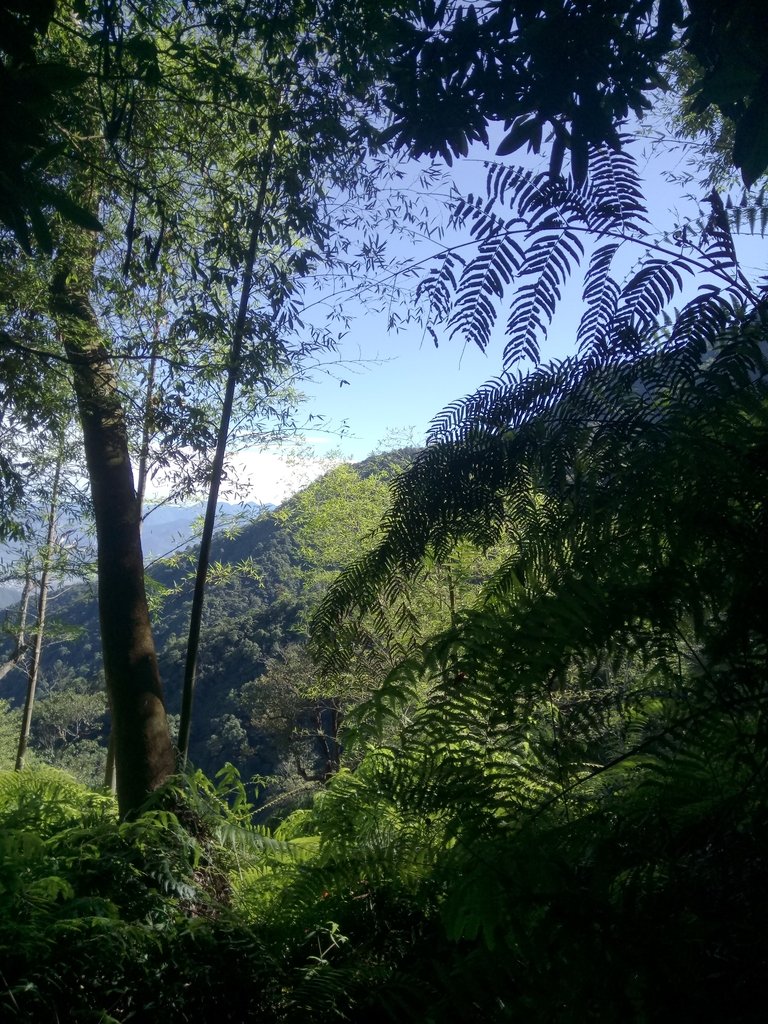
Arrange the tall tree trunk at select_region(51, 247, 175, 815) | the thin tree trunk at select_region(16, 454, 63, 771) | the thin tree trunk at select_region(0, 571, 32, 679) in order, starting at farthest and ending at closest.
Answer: the thin tree trunk at select_region(0, 571, 32, 679), the thin tree trunk at select_region(16, 454, 63, 771), the tall tree trunk at select_region(51, 247, 175, 815)

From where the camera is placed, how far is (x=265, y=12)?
1930mm

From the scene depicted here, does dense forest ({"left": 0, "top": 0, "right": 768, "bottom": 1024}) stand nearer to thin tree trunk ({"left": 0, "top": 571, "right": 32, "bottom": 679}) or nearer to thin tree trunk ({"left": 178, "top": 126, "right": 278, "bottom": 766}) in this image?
thin tree trunk ({"left": 178, "top": 126, "right": 278, "bottom": 766})

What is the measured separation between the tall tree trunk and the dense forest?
2 cm

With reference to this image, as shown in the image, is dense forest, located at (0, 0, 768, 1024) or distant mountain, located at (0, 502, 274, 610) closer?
dense forest, located at (0, 0, 768, 1024)

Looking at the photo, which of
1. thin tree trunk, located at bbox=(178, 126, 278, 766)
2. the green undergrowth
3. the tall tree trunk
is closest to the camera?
the green undergrowth

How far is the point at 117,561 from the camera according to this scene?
320cm

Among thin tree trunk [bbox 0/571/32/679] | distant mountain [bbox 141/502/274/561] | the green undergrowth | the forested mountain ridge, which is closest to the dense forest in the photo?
the green undergrowth

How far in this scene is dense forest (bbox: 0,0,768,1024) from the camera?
0.80 meters

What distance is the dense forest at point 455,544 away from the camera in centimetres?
80

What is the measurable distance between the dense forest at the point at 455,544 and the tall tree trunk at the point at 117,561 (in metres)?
0.02

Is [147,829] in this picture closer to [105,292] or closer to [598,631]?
[598,631]

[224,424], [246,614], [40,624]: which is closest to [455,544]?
[224,424]

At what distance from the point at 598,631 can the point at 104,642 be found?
274 cm

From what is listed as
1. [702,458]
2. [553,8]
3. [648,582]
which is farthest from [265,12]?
[648,582]
